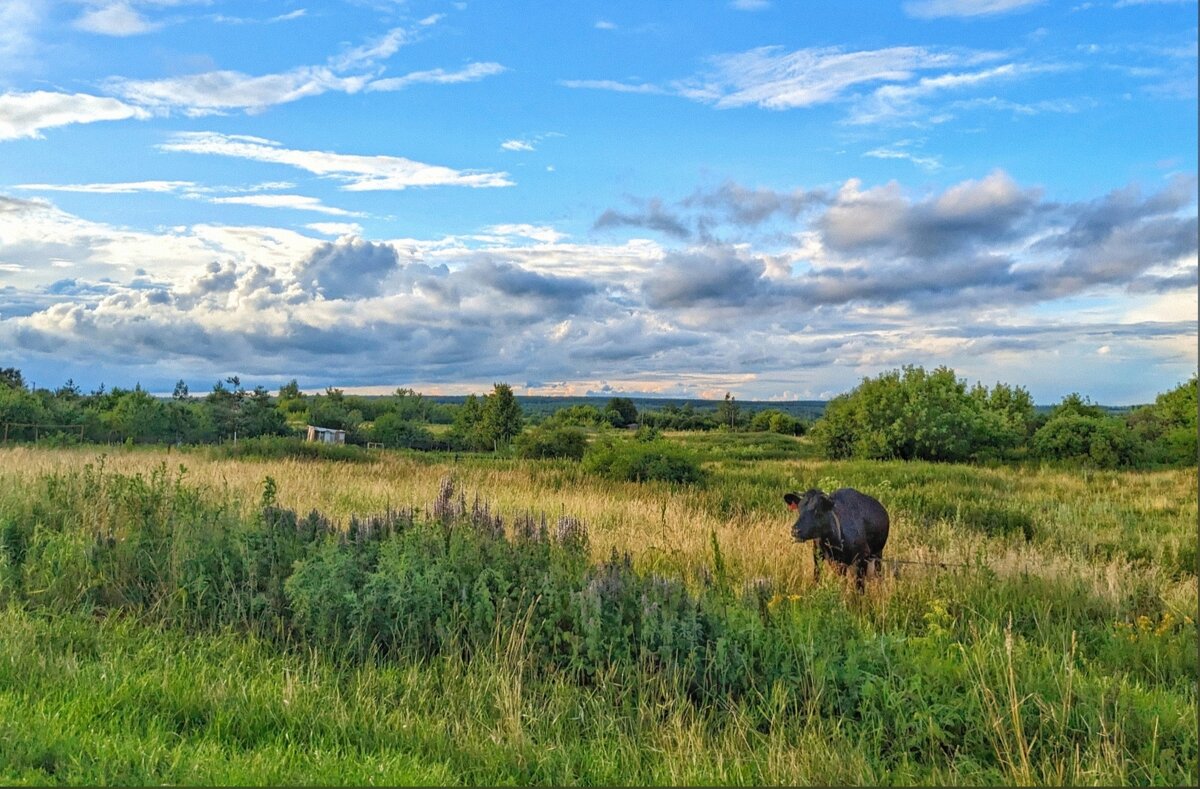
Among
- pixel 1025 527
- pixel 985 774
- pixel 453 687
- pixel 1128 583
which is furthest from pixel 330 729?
pixel 1025 527

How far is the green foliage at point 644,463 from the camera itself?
79.9ft

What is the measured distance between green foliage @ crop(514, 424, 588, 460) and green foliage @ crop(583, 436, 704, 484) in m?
13.7

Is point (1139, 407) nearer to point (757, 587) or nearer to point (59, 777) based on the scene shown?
point (757, 587)

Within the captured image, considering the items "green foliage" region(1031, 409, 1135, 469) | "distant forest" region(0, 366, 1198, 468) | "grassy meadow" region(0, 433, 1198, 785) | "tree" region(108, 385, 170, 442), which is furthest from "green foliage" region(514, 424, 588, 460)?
"green foliage" region(1031, 409, 1135, 469)

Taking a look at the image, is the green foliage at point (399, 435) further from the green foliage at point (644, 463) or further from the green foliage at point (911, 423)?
the green foliage at point (644, 463)

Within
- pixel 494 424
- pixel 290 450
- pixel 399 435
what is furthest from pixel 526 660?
pixel 494 424

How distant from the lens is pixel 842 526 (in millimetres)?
9078

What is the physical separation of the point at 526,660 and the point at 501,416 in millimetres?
74080

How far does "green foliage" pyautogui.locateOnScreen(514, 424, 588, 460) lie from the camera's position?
4069cm

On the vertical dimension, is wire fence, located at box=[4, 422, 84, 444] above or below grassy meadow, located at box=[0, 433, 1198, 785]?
above

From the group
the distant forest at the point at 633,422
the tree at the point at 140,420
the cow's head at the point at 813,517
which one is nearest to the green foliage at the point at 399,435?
the distant forest at the point at 633,422

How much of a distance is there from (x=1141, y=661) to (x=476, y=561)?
19.1 feet

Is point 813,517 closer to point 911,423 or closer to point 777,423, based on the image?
point 911,423

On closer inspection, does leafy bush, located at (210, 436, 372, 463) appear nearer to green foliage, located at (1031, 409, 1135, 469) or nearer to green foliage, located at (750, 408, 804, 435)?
green foliage, located at (1031, 409, 1135, 469)
